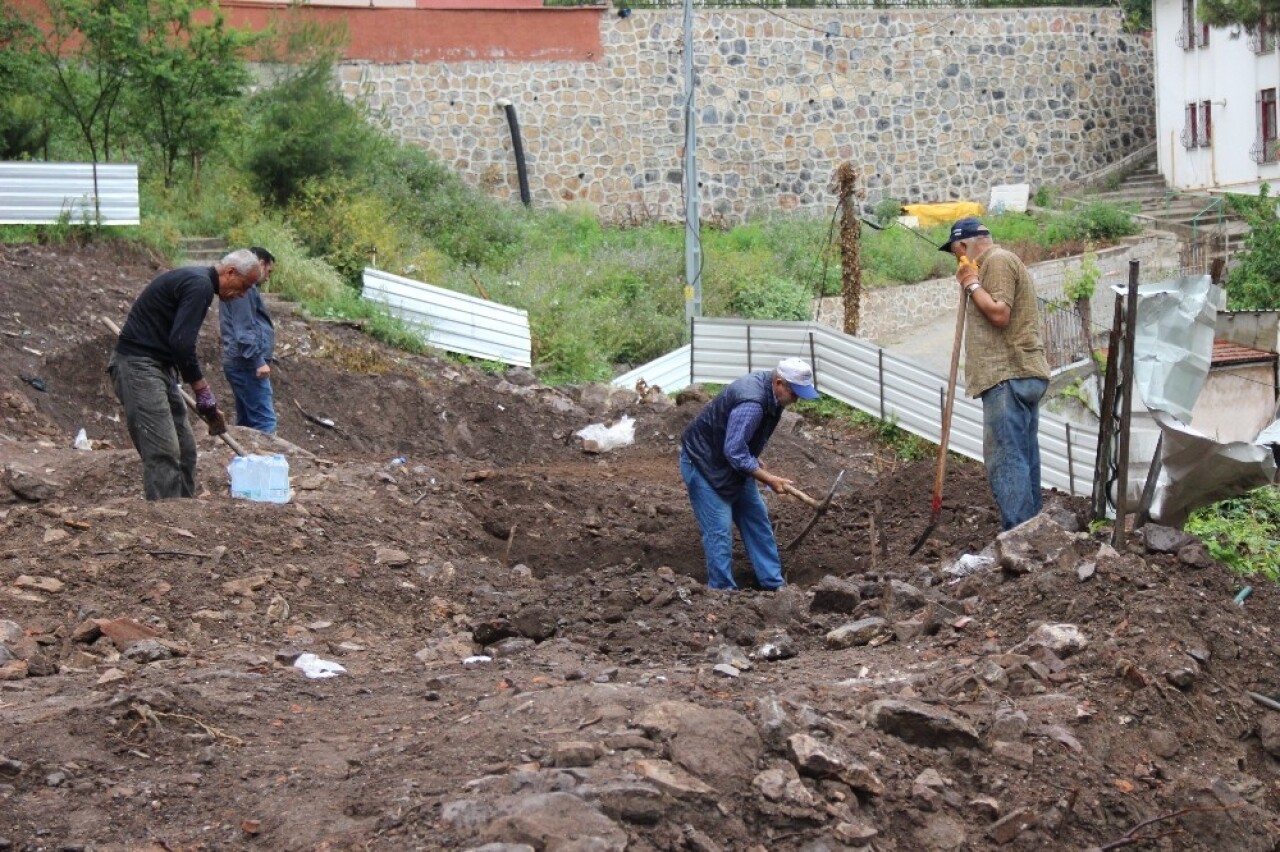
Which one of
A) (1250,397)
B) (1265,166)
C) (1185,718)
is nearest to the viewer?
(1185,718)

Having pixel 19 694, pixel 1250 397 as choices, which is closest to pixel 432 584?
pixel 19 694

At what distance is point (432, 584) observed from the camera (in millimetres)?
8242

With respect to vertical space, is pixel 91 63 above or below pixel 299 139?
above

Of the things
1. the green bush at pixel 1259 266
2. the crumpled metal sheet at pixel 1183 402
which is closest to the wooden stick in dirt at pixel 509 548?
the crumpled metal sheet at pixel 1183 402

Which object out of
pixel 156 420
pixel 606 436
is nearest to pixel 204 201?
pixel 606 436

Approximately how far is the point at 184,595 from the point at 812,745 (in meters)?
3.65

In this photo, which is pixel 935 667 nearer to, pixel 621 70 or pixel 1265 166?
pixel 621 70

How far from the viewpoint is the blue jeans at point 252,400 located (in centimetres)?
1167

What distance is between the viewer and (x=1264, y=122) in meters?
29.1

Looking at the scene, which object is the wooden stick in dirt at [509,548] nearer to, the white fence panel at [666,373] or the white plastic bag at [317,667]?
the white plastic bag at [317,667]

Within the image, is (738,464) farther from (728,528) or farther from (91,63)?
(91,63)

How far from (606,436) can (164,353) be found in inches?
257

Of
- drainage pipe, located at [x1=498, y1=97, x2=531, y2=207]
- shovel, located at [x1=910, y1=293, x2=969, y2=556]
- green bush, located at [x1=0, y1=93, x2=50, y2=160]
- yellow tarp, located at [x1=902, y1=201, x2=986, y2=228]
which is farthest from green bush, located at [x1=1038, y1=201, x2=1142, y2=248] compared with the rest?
shovel, located at [x1=910, y1=293, x2=969, y2=556]

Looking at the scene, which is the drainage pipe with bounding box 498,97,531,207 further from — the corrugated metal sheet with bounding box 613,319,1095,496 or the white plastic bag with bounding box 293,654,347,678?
the white plastic bag with bounding box 293,654,347,678
